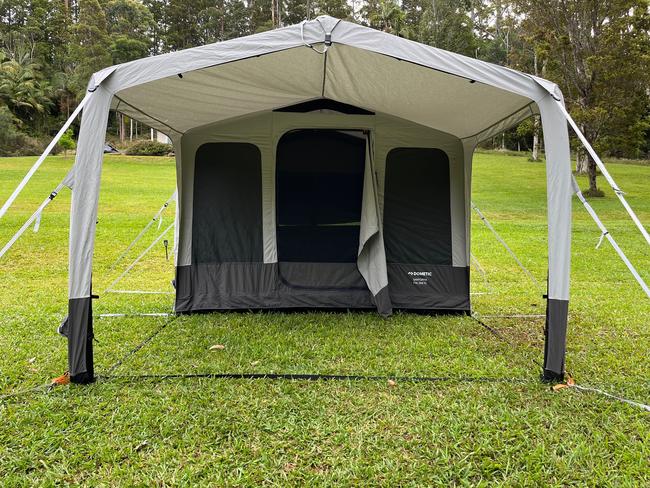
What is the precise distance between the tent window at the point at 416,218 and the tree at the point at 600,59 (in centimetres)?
1083

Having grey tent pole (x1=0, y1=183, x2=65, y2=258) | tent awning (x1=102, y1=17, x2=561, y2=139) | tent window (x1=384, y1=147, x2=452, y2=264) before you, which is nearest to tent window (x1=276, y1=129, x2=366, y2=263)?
tent window (x1=384, y1=147, x2=452, y2=264)

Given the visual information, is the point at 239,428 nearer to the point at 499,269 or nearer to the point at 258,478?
the point at 258,478

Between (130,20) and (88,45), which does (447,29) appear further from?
(88,45)

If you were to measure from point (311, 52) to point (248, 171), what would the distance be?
173 cm

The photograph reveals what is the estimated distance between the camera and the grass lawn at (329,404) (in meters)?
2.13

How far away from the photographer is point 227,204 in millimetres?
4660

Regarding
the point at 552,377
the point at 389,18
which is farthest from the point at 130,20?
the point at 552,377

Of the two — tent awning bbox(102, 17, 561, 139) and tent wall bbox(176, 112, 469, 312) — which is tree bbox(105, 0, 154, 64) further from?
tent awning bbox(102, 17, 561, 139)

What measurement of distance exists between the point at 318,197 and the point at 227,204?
865mm

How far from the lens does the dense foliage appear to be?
14008 mm

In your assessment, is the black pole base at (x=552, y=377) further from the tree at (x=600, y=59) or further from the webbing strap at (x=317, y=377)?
the tree at (x=600, y=59)

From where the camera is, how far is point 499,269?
7102 mm

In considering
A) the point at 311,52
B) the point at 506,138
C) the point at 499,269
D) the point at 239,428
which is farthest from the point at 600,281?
the point at 506,138

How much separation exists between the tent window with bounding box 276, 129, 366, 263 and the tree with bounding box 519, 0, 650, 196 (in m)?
11.3
